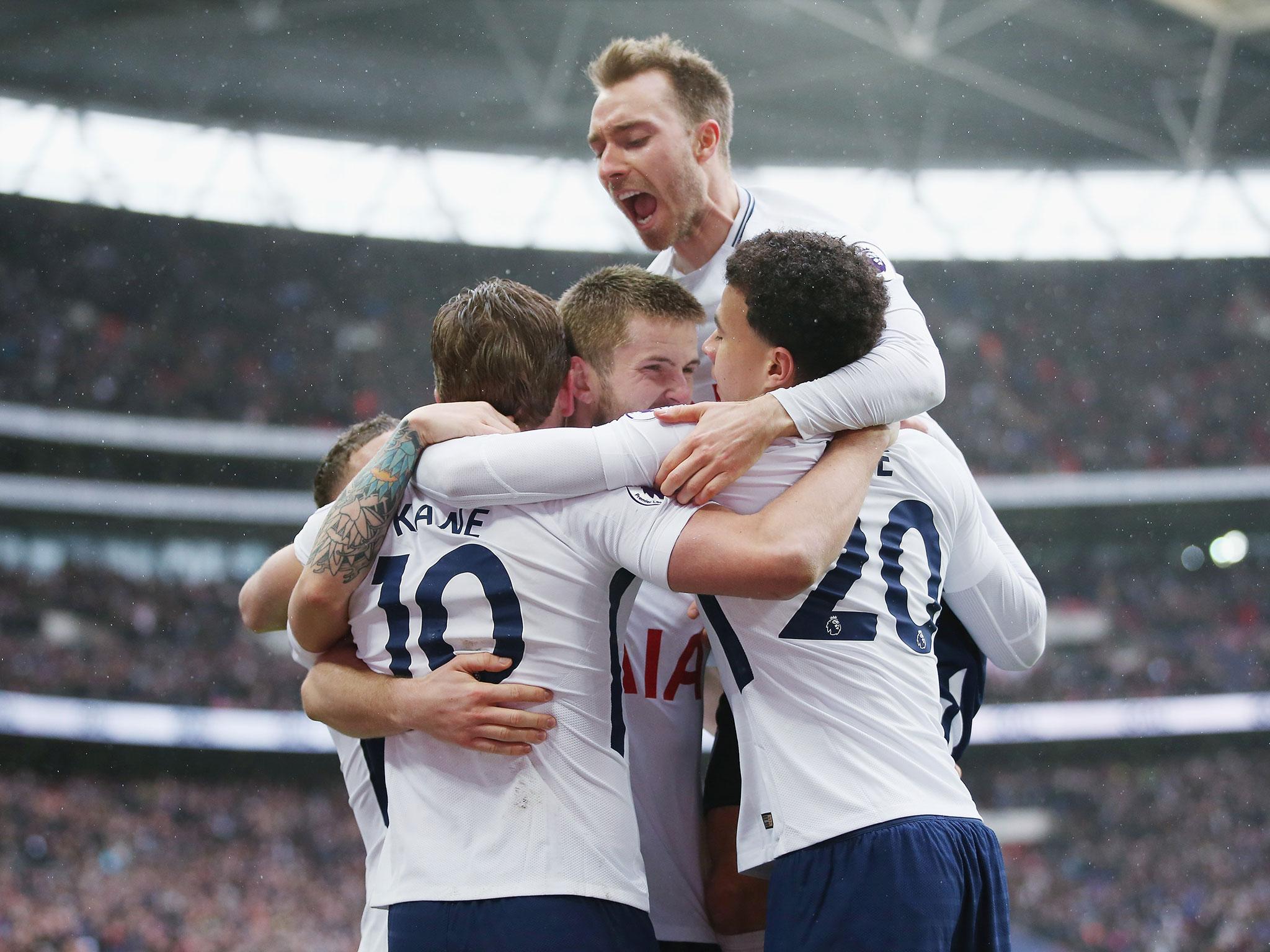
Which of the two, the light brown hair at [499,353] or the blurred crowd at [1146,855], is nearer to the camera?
the light brown hair at [499,353]

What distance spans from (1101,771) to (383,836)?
24183 mm

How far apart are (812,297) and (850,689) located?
91 cm

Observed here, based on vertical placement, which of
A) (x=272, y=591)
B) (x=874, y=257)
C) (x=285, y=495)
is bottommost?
(x=272, y=591)

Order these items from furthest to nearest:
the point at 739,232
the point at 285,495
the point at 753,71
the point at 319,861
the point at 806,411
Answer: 1. the point at 285,495
2. the point at 753,71
3. the point at 319,861
4. the point at 739,232
5. the point at 806,411

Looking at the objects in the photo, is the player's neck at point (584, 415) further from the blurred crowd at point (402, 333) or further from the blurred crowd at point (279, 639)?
the blurred crowd at point (402, 333)

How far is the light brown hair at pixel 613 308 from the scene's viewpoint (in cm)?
300

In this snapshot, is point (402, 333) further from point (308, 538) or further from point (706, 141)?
point (308, 538)

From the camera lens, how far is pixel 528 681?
7.73ft

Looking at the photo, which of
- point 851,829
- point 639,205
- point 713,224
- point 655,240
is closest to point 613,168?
point 639,205

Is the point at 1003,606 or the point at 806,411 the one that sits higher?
the point at 806,411

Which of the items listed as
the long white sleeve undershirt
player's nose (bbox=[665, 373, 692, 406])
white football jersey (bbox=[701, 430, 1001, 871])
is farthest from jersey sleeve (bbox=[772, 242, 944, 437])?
player's nose (bbox=[665, 373, 692, 406])

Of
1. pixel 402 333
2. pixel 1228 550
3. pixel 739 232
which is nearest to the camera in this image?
pixel 739 232

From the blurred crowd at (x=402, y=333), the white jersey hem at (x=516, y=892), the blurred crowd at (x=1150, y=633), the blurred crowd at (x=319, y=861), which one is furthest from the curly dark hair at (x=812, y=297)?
the blurred crowd at (x=402, y=333)

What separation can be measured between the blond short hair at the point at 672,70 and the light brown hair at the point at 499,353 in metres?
1.65
